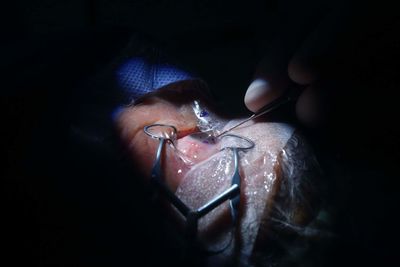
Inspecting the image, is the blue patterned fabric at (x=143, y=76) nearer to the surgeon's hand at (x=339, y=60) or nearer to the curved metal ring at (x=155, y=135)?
the curved metal ring at (x=155, y=135)

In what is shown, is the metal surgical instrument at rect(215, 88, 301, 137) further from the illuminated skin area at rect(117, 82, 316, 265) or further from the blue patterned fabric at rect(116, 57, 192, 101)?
the blue patterned fabric at rect(116, 57, 192, 101)

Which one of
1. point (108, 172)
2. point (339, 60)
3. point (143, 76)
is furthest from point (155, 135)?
point (339, 60)

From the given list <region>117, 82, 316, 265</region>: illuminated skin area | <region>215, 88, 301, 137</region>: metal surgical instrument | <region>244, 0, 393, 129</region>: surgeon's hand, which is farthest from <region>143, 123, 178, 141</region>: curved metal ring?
<region>244, 0, 393, 129</region>: surgeon's hand

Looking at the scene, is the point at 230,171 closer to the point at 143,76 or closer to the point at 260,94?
the point at 260,94

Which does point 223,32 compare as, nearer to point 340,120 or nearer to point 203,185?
point 340,120

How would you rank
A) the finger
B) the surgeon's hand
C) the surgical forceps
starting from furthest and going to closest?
the finger
the surgeon's hand
the surgical forceps

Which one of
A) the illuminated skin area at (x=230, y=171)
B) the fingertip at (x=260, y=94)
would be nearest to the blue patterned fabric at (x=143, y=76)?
the illuminated skin area at (x=230, y=171)
